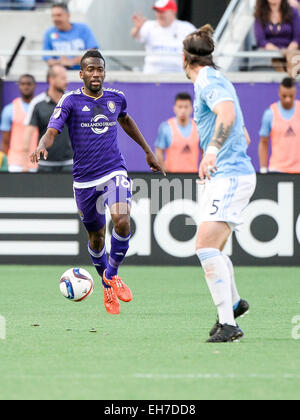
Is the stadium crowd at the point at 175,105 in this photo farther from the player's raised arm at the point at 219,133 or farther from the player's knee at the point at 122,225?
the player's raised arm at the point at 219,133

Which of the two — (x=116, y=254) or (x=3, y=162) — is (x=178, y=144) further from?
(x=116, y=254)

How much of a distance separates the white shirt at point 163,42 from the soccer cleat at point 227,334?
10025mm

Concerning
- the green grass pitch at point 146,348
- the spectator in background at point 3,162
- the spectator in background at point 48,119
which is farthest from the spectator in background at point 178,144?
the green grass pitch at point 146,348

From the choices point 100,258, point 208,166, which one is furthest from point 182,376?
point 100,258

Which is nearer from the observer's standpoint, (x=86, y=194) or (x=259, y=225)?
(x=86, y=194)

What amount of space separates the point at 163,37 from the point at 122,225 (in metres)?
7.96

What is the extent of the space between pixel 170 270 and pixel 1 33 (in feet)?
23.6

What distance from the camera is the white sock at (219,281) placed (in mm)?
7379

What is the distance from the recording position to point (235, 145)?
7.52 m

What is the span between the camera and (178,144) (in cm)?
1548

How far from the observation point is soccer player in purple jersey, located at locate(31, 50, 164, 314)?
9.57 m

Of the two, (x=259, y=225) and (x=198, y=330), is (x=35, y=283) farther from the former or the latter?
(x=198, y=330)
